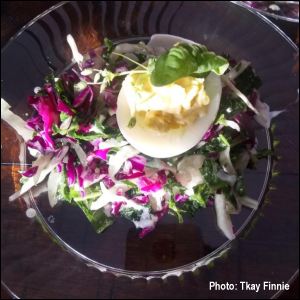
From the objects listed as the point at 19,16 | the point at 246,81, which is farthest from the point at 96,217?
the point at 19,16

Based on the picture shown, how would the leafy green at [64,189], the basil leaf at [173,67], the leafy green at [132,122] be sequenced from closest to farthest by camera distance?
1. the basil leaf at [173,67]
2. the leafy green at [132,122]
3. the leafy green at [64,189]

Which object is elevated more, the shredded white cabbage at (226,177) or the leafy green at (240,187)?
the shredded white cabbage at (226,177)

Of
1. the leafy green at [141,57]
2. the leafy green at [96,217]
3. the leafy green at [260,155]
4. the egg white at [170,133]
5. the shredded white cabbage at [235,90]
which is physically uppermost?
the leafy green at [141,57]

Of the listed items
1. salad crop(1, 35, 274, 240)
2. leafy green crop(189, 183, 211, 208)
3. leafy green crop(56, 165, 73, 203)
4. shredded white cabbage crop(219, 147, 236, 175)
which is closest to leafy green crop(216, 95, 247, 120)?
salad crop(1, 35, 274, 240)

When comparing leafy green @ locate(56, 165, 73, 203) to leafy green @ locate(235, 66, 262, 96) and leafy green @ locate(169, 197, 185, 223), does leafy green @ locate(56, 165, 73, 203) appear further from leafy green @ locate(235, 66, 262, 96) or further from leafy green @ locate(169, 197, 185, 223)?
leafy green @ locate(235, 66, 262, 96)

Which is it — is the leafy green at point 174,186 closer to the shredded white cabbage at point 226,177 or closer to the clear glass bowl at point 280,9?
the shredded white cabbage at point 226,177

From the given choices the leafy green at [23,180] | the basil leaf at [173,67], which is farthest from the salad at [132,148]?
the basil leaf at [173,67]

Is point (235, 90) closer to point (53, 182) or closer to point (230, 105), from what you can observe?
point (230, 105)

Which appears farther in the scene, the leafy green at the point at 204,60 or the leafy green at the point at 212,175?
the leafy green at the point at 212,175
